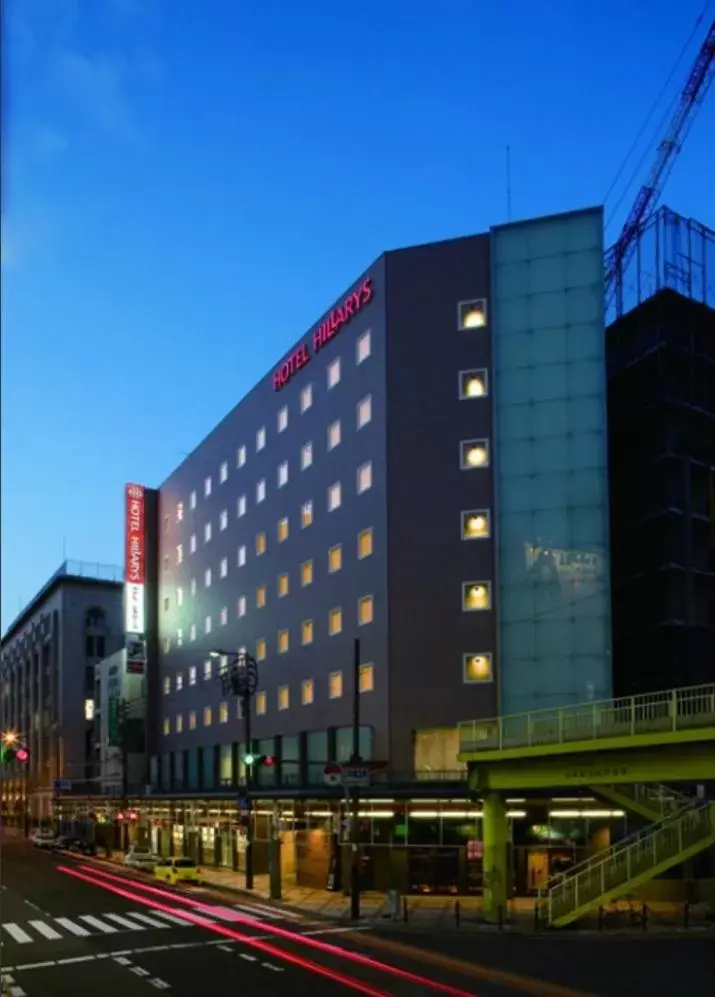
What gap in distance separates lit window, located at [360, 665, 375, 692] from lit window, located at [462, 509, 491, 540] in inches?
329

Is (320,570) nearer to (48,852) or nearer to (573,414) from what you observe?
(573,414)

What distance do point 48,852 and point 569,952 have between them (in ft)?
259

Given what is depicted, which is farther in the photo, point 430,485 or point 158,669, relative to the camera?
point 158,669

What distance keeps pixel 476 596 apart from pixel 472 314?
14010 mm

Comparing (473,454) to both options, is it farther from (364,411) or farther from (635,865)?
(635,865)

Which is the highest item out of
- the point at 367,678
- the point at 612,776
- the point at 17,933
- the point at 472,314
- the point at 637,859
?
the point at 472,314

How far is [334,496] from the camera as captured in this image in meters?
65.9

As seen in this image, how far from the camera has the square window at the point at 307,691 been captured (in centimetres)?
6638

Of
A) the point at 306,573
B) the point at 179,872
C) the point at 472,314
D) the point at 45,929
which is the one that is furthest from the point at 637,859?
the point at 306,573

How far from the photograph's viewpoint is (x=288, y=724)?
6912cm

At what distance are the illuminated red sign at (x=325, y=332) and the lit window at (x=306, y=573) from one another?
12.1 m

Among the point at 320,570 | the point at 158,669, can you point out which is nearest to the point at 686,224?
the point at 320,570

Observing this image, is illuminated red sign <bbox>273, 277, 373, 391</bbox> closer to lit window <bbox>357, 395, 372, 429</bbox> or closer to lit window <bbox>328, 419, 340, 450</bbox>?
lit window <bbox>328, 419, 340, 450</bbox>

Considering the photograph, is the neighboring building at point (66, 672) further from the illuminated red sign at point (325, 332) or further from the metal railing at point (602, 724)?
the metal railing at point (602, 724)
